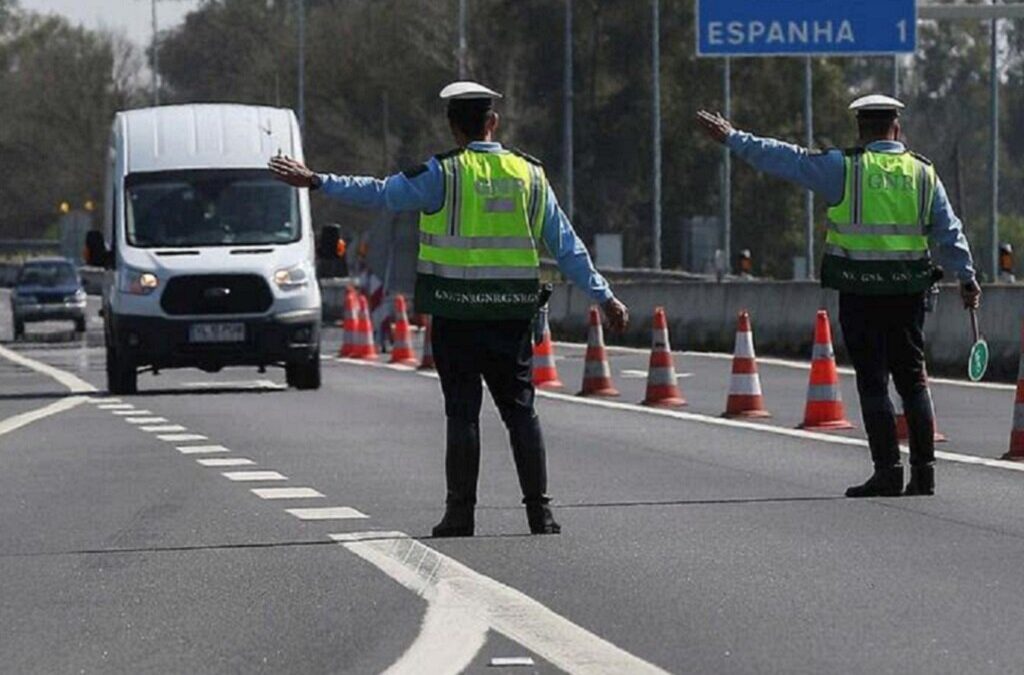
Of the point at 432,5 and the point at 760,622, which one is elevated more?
the point at 432,5

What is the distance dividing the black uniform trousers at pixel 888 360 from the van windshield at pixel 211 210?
46.9 feet

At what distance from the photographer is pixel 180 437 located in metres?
20.4

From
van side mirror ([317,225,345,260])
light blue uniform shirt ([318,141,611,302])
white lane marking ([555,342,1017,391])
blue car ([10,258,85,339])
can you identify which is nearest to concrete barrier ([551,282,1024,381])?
white lane marking ([555,342,1017,391])

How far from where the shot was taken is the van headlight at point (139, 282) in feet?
92.9

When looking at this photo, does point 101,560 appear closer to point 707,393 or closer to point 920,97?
point 707,393

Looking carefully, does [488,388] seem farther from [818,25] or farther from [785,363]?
[818,25]

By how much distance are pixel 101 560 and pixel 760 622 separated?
316 cm

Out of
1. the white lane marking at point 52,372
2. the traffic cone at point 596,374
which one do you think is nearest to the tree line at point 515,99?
the white lane marking at point 52,372

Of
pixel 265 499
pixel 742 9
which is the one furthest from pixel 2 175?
pixel 265 499

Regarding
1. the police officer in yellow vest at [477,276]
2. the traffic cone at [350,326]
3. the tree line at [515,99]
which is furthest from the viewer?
the tree line at [515,99]

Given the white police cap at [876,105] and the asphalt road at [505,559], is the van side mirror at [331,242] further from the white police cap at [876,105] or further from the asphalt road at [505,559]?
the white police cap at [876,105]

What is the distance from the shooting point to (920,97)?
144 m

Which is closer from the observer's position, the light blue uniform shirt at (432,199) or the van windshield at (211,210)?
the light blue uniform shirt at (432,199)

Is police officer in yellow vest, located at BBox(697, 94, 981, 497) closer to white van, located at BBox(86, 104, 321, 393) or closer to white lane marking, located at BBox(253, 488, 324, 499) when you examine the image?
white lane marking, located at BBox(253, 488, 324, 499)
